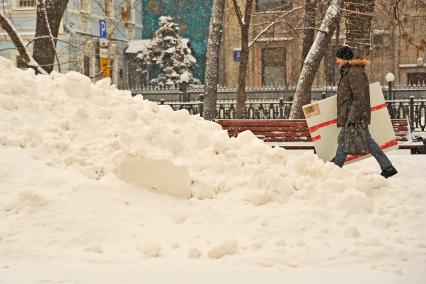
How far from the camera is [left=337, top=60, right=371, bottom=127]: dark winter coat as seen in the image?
9.48 meters

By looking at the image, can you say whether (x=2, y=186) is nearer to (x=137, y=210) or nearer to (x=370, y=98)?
(x=137, y=210)

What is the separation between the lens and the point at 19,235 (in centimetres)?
648

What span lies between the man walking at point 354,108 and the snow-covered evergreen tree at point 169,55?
989 inches

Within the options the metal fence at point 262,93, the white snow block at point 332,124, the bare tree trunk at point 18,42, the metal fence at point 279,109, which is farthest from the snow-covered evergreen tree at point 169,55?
the white snow block at point 332,124

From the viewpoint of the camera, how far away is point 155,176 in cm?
774

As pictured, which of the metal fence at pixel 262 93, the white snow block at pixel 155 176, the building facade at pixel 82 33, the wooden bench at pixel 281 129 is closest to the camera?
the white snow block at pixel 155 176

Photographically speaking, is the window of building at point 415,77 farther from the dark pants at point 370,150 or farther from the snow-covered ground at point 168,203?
the snow-covered ground at point 168,203

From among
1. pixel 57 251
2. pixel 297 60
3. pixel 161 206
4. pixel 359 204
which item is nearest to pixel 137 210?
pixel 161 206

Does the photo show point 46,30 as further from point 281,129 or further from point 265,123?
point 281,129

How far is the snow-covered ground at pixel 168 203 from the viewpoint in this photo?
5.84m

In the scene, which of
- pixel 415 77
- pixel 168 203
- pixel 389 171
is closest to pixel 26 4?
pixel 415 77

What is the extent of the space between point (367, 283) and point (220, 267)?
3.75 feet

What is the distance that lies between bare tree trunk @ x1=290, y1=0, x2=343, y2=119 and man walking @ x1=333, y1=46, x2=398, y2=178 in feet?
20.2

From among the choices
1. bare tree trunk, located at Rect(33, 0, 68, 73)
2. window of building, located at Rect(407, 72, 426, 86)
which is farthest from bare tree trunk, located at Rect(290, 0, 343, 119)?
window of building, located at Rect(407, 72, 426, 86)
